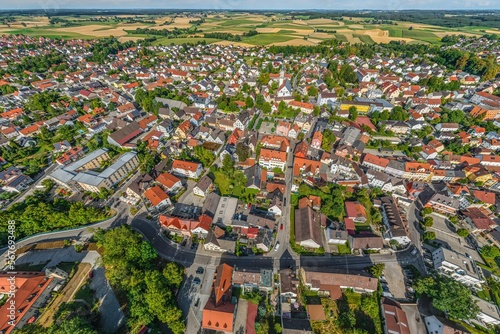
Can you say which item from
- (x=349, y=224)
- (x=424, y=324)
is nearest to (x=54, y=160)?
(x=349, y=224)

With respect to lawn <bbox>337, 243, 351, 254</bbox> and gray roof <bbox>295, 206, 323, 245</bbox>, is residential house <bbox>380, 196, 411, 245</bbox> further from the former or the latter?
gray roof <bbox>295, 206, 323, 245</bbox>

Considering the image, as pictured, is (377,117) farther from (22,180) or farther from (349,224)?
(22,180)

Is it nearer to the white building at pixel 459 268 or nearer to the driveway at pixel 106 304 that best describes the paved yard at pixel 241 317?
the driveway at pixel 106 304

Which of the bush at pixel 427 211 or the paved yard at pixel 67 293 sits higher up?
the bush at pixel 427 211

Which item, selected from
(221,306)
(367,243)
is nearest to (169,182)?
(221,306)

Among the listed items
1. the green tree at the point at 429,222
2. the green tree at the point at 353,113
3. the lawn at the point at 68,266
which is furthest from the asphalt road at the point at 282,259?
the green tree at the point at 353,113

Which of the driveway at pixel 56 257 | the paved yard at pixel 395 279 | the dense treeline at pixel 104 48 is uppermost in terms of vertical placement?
the dense treeline at pixel 104 48
